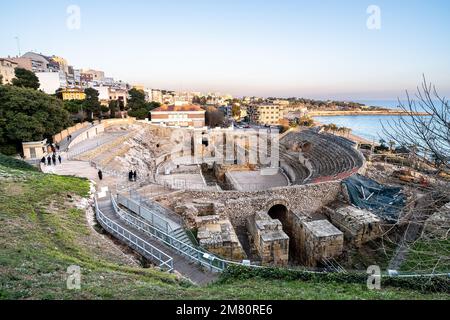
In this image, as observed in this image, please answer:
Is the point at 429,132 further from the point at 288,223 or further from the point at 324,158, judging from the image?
the point at 324,158

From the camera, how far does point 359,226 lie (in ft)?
45.5

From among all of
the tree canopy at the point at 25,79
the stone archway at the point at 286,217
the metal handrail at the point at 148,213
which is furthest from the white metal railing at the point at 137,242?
the tree canopy at the point at 25,79

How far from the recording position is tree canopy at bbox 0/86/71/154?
21141 millimetres

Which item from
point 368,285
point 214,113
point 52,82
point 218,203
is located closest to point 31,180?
point 218,203

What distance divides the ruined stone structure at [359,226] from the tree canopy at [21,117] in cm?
2403

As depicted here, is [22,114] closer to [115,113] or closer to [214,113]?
[115,113]

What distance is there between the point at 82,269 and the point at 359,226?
502 inches

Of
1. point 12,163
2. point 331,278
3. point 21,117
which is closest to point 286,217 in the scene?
point 331,278

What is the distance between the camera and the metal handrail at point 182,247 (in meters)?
9.18

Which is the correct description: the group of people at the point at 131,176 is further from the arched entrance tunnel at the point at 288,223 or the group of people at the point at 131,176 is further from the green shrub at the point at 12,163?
the arched entrance tunnel at the point at 288,223

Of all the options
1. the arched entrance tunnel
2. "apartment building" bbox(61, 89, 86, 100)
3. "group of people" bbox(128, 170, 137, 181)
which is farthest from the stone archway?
"apartment building" bbox(61, 89, 86, 100)

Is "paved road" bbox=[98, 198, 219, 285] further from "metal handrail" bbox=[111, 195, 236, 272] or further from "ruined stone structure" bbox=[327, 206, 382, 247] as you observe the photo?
"ruined stone structure" bbox=[327, 206, 382, 247]

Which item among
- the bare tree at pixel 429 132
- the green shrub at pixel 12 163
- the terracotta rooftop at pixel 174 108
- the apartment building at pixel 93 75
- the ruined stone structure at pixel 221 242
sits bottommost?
the ruined stone structure at pixel 221 242
